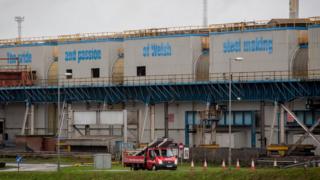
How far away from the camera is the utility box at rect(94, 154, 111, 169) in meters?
69.8

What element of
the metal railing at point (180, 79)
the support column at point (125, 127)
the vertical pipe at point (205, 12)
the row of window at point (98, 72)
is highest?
the vertical pipe at point (205, 12)

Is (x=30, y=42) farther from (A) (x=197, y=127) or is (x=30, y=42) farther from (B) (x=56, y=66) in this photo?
(A) (x=197, y=127)

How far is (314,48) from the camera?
9019 cm

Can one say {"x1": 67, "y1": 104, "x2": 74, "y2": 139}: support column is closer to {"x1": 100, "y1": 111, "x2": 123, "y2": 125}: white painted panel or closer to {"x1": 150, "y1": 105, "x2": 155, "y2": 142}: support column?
{"x1": 100, "y1": 111, "x2": 123, "y2": 125}: white painted panel

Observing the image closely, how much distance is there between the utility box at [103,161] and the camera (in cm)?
6981

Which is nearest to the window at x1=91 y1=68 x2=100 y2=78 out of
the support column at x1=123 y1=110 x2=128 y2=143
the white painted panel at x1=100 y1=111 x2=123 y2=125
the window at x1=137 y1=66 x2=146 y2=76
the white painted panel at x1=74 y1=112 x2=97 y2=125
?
the window at x1=137 y1=66 x2=146 y2=76

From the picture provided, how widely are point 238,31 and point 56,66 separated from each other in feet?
88.6

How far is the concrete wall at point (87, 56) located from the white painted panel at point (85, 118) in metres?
7.64

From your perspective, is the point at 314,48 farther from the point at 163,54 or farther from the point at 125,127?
the point at 125,127

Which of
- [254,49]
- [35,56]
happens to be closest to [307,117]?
[254,49]

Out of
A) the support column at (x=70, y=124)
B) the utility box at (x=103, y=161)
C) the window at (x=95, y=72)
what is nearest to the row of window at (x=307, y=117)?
the support column at (x=70, y=124)

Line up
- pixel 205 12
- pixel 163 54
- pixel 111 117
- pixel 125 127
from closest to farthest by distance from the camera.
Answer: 1. pixel 125 127
2. pixel 111 117
3. pixel 163 54
4. pixel 205 12

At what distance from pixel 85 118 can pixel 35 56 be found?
16.9 m

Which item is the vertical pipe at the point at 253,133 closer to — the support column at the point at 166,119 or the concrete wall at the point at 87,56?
the support column at the point at 166,119
